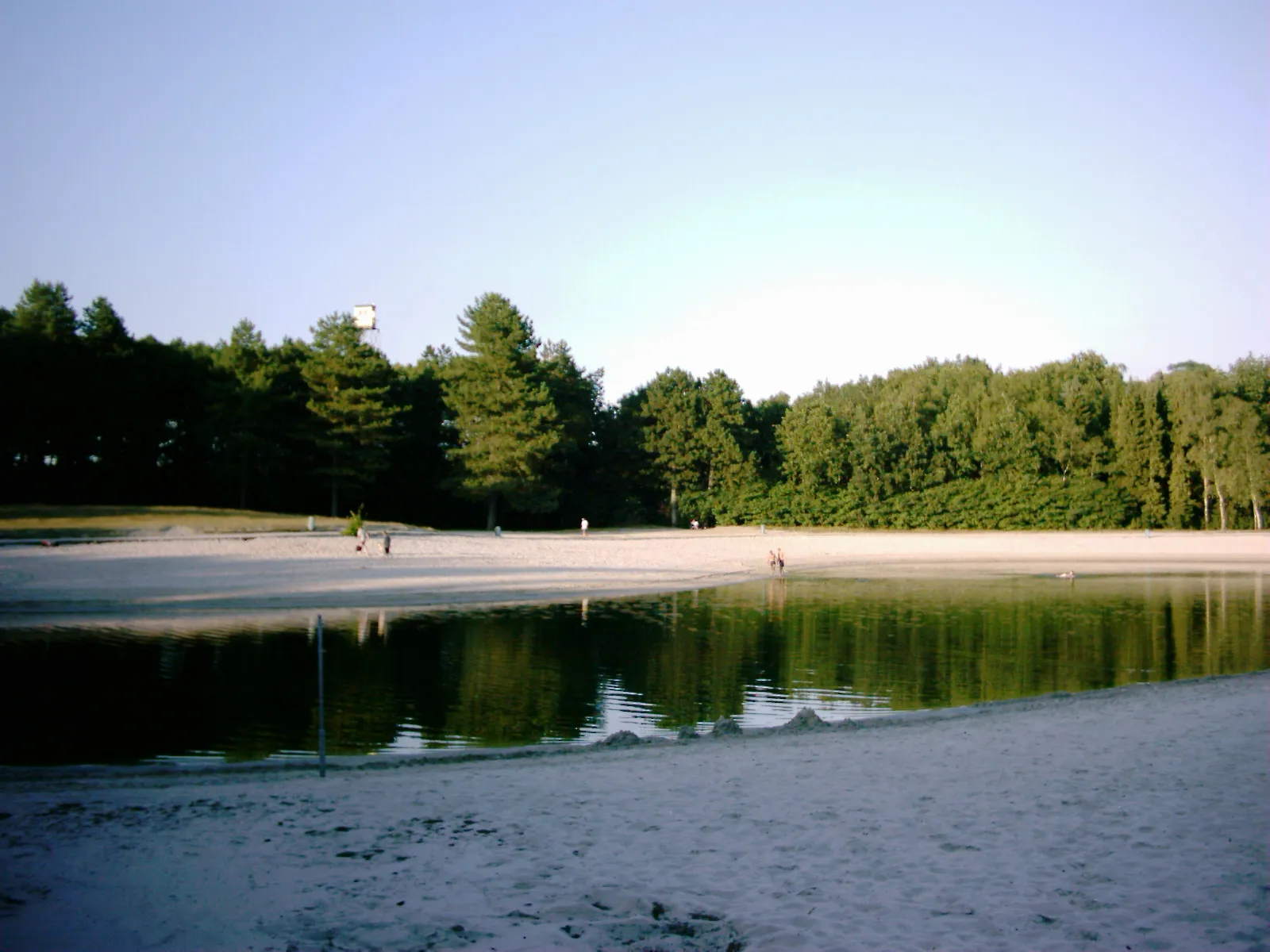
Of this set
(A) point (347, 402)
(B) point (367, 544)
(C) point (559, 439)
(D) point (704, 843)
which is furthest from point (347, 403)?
(D) point (704, 843)

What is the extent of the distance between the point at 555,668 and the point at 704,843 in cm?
1032

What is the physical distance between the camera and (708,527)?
6600 cm

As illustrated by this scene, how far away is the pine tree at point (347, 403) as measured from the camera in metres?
53.4

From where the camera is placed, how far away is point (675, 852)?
6.27 m

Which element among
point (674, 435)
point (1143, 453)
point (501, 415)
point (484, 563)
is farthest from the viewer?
point (674, 435)

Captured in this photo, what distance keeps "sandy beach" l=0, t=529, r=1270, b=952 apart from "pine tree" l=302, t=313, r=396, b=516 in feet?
150

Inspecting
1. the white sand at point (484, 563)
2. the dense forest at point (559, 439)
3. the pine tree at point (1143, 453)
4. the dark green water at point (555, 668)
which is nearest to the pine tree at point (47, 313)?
the dense forest at point (559, 439)

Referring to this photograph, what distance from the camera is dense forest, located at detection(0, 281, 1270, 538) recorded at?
49156 millimetres

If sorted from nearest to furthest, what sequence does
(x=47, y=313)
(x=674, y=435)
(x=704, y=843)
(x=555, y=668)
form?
(x=704, y=843)
(x=555, y=668)
(x=47, y=313)
(x=674, y=435)

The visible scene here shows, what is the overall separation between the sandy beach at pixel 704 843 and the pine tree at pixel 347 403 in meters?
45.7

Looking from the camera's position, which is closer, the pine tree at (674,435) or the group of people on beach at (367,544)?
the group of people on beach at (367,544)

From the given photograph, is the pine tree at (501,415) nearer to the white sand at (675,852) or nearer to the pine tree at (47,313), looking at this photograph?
the pine tree at (47,313)

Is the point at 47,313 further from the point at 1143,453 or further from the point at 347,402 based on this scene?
the point at 1143,453

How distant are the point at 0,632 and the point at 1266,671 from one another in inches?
901
